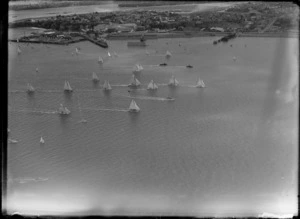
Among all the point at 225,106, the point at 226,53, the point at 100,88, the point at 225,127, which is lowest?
the point at 225,127

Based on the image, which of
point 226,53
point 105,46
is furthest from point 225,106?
point 105,46

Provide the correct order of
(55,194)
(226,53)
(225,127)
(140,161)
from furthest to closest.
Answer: (226,53)
(225,127)
(140,161)
(55,194)

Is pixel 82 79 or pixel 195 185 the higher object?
pixel 82 79

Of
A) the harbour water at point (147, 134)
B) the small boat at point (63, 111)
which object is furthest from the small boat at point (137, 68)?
the small boat at point (63, 111)

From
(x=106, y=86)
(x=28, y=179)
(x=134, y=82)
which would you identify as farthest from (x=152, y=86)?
(x=28, y=179)

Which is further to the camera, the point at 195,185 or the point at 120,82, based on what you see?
the point at 120,82

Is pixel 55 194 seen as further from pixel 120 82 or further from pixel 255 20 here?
pixel 255 20

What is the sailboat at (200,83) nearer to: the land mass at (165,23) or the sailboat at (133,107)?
the sailboat at (133,107)

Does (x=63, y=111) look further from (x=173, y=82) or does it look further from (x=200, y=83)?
(x=200, y=83)
